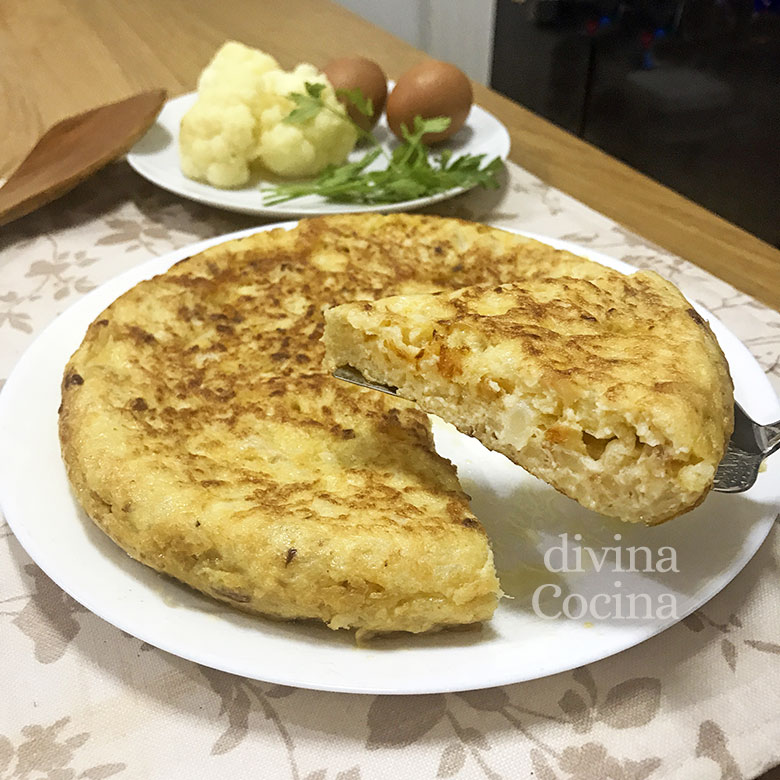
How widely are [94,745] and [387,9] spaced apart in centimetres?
560

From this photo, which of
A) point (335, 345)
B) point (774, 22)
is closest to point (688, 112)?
point (774, 22)

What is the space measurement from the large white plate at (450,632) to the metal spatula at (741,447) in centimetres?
8

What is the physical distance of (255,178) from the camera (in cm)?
231

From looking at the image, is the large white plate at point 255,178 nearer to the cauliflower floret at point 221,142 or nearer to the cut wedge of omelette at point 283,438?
the cauliflower floret at point 221,142

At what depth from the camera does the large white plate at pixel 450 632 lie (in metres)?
0.99

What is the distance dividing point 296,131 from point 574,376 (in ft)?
4.76

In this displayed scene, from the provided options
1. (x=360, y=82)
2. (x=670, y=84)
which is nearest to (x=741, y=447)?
(x=360, y=82)

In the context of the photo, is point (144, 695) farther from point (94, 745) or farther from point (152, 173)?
point (152, 173)

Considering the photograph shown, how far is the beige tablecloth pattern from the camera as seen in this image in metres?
1.01

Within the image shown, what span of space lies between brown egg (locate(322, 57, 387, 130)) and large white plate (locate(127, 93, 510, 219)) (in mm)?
80

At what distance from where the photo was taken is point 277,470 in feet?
4.01

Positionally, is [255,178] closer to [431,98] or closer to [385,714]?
[431,98]

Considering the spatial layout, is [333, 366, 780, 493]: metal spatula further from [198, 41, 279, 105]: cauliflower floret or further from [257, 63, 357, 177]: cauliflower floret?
[198, 41, 279, 105]: cauliflower floret

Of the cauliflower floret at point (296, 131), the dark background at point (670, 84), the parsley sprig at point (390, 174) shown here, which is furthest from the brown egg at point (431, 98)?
the dark background at point (670, 84)
